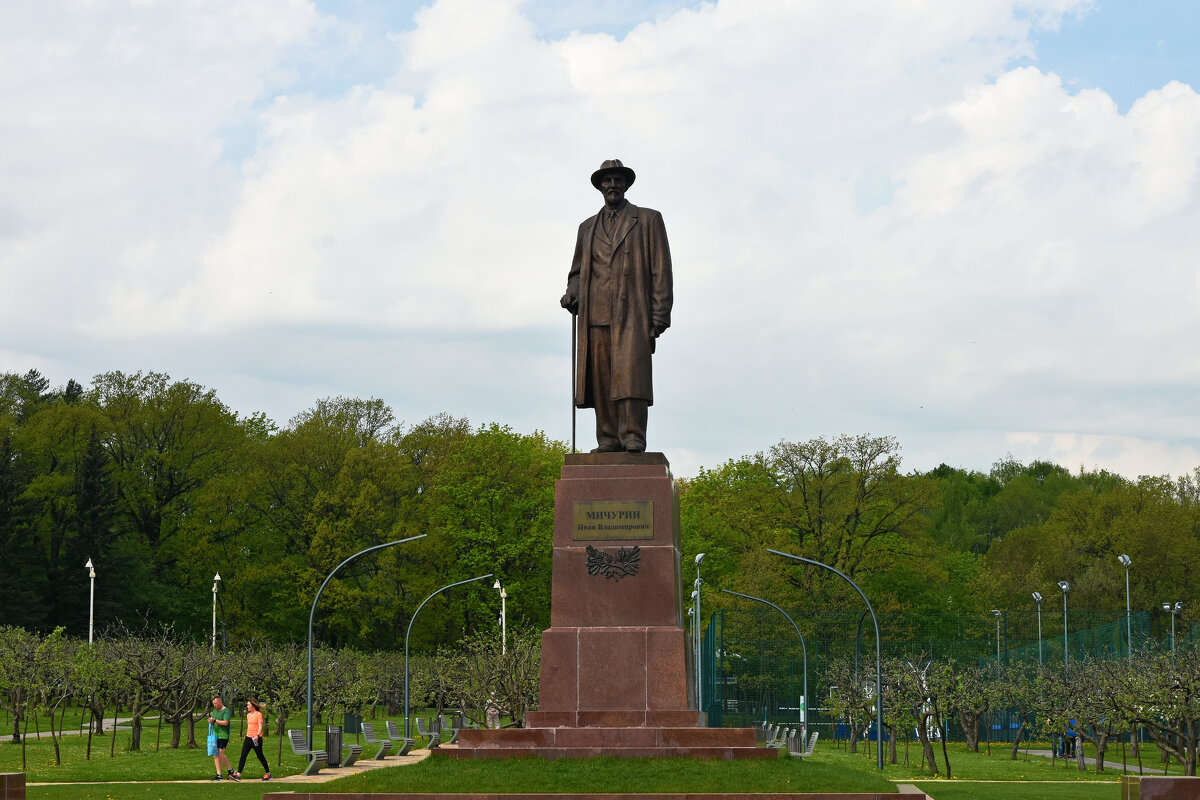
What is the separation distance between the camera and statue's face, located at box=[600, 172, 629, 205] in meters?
18.8

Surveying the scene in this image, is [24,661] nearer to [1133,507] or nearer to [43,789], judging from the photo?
[43,789]

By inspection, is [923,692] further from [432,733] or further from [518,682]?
[432,733]

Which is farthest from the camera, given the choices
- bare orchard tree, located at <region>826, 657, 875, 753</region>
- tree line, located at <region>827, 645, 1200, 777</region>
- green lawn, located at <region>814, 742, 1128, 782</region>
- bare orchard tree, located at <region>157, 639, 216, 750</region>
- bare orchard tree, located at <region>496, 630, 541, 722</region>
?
bare orchard tree, located at <region>826, 657, 875, 753</region>

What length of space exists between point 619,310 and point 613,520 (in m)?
2.89

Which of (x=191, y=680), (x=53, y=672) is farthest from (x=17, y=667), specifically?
(x=191, y=680)

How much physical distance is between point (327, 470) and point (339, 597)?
247 inches

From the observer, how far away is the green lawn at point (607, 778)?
1447 cm

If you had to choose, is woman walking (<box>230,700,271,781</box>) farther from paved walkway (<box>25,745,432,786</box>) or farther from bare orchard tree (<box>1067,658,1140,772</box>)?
bare orchard tree (<box>1067,658,1140,772</box>)

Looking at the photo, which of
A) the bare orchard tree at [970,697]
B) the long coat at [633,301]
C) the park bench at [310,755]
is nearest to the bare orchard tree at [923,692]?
the bare orchard tree at [970,697]

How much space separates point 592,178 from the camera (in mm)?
19062

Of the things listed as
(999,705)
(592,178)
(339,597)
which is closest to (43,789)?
(592,178)

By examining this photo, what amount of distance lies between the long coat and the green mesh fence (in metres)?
31.8

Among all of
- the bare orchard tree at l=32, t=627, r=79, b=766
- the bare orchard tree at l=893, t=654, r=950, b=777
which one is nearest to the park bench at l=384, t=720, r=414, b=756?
the bare orchard tree at l=32, t=627, r=79, b=766

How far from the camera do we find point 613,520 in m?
17.2
